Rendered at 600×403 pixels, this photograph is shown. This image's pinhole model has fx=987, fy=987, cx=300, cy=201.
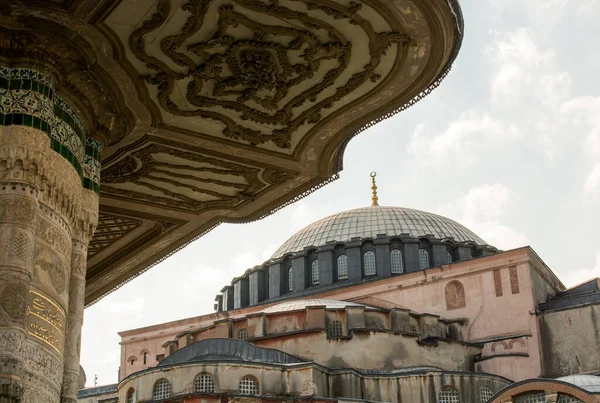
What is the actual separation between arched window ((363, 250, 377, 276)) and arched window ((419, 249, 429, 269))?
2310 mm

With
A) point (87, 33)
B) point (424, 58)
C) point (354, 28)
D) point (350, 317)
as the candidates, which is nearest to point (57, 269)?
point (87, 33)

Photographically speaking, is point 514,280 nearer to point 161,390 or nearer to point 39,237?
point 161,390

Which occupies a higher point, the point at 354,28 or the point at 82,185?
the point at 354,28

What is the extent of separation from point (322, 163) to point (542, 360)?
2772cm

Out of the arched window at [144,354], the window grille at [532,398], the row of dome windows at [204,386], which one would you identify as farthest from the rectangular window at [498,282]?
the arched window at [144,354]

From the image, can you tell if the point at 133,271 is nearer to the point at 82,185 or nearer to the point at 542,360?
the point at 82,185

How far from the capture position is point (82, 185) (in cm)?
1216

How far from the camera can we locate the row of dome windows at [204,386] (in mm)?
34906

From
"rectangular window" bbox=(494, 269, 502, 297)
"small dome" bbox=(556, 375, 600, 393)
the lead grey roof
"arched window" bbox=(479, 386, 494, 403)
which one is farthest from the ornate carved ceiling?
"rectangular window" bbox=(494, 269, 502, 297)

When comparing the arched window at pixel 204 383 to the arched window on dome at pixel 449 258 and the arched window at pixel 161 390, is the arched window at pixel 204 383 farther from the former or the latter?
the arched window on dome at pixel 449 258

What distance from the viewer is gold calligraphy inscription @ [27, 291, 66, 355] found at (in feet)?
33.3

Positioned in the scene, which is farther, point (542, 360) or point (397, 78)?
point (542, 360)

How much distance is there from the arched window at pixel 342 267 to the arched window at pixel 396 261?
2373mm

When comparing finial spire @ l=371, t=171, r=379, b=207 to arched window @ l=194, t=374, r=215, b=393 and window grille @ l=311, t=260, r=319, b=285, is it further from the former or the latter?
arched window @ l=194, t=374, r=215, b=393
